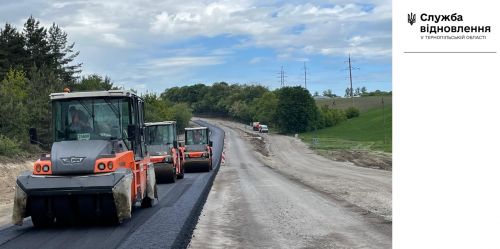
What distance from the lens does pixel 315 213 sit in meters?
13.3

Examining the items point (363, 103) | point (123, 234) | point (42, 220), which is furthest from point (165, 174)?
point (363, 103)

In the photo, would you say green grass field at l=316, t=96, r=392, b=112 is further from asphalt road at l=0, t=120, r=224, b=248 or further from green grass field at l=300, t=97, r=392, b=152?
asphalt road at l=0, t=120, r=224, b=248

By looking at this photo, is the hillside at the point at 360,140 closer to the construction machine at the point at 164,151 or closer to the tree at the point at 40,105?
the construction machine at the point at 164,151

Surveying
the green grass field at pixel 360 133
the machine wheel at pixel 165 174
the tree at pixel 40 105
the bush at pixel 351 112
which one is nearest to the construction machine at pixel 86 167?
the machine wheel at pixel 165 174

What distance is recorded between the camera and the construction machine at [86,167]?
1039cm

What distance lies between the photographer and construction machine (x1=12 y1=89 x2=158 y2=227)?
10.4m

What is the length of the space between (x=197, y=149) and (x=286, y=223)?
1909cm

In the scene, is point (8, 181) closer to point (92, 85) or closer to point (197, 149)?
point (197, 149)

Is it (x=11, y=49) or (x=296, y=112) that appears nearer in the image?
(x=11, y=49)

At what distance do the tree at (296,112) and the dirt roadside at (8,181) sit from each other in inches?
2660

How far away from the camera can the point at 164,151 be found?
74.8ft
